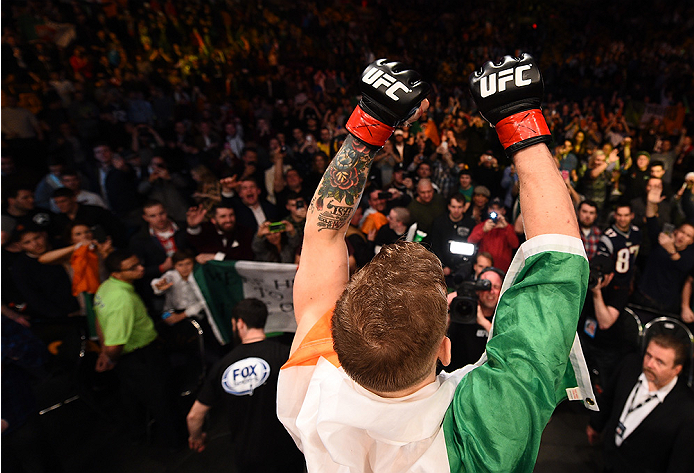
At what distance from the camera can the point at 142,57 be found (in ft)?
37.0

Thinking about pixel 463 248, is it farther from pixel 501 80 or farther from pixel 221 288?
pixel 221 288

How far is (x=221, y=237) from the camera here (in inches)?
181

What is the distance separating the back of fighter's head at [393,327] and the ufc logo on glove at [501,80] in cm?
45

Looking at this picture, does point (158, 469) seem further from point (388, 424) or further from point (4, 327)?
point (388, 424)

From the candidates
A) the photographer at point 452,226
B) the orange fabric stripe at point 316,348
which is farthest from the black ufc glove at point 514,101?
the photographer at point 452,226

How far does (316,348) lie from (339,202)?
415 mm

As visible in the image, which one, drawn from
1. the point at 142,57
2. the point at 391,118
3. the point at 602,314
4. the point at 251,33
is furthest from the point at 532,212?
the point at 251,33

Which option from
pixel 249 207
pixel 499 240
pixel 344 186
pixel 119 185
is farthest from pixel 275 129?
pixel 344 186

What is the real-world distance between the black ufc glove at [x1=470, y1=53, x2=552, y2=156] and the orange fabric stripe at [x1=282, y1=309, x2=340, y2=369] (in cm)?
63

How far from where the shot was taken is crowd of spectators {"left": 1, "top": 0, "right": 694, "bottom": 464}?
14.8ft

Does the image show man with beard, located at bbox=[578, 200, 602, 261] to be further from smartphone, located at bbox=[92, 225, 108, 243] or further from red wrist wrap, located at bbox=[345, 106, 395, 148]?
smartphone, located at bbox=[92, 225, 108, 243]

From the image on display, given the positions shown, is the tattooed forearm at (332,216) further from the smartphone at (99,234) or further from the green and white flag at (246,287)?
the smartphone at (99,234)

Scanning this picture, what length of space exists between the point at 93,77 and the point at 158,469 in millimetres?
9377

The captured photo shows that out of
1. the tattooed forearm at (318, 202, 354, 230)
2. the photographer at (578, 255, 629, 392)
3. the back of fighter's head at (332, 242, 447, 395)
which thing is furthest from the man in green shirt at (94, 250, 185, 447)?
the photographer at (578, 255, 629, 392)
